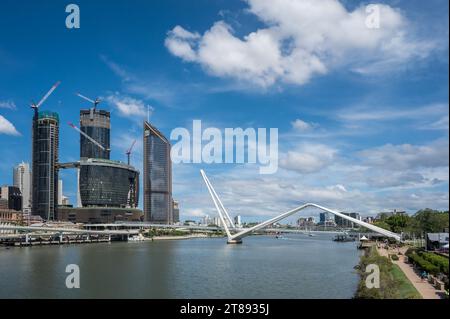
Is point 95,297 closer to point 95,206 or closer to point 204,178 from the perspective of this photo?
point 204,178

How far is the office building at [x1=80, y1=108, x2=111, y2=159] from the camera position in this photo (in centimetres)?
12681

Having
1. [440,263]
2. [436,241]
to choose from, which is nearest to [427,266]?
[440,263]

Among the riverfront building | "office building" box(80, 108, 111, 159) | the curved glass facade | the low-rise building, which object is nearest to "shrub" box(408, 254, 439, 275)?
the low-rise building

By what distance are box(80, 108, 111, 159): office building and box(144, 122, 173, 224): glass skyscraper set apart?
12531mm

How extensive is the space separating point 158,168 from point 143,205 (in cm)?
1085

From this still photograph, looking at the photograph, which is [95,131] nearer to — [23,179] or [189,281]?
[23,179]

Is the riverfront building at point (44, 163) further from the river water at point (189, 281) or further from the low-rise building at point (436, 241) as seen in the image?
the low-rise building at point (436, 241)

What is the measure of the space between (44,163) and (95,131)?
1591 cm

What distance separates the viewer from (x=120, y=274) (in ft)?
87.7

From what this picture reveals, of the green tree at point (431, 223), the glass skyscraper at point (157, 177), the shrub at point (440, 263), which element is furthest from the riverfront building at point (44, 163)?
the shrub at point (440, 263)

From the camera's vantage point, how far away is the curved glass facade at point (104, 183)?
117 m

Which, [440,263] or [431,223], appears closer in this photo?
[440,263]

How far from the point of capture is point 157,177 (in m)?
138
